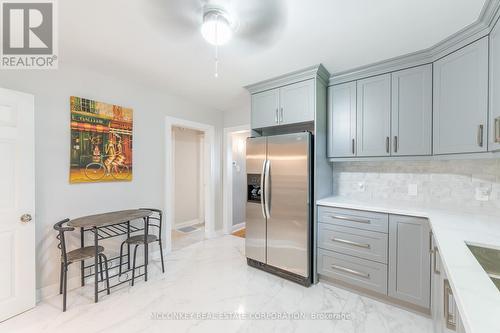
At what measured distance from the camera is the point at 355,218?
7.25 feet

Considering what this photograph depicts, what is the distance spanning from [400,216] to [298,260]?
3.67 feet

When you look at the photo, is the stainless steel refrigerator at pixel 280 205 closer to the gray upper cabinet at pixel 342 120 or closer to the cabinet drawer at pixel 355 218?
the cabinet drawer at pixel 355 218

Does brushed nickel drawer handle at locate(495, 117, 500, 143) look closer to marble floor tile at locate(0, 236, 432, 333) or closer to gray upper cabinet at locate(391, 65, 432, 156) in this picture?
gray upper cabinet at locate(391, 65, 432, 156)

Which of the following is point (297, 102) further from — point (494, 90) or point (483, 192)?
point (483, 192)

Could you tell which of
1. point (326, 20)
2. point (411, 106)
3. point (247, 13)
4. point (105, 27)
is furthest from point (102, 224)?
point (411, 106)

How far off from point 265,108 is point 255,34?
112cm

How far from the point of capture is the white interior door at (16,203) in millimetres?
1810

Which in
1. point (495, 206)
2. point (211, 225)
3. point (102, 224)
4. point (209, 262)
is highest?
point (495, 206)

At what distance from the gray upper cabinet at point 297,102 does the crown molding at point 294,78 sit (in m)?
0.05

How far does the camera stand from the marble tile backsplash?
6.61 ft

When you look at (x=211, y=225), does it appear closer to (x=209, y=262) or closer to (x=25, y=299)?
(x=209, y=262)

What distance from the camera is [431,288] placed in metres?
1.82

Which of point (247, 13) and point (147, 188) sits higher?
point (247, 13)

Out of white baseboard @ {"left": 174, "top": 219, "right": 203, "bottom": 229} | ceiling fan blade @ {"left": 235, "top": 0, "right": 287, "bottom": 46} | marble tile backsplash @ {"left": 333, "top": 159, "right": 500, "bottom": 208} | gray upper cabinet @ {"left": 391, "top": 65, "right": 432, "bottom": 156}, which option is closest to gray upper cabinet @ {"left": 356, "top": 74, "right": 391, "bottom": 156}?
gray upper cabinet @ {"left": 391, "top": 65, "right": 432, "bottom": 156}
